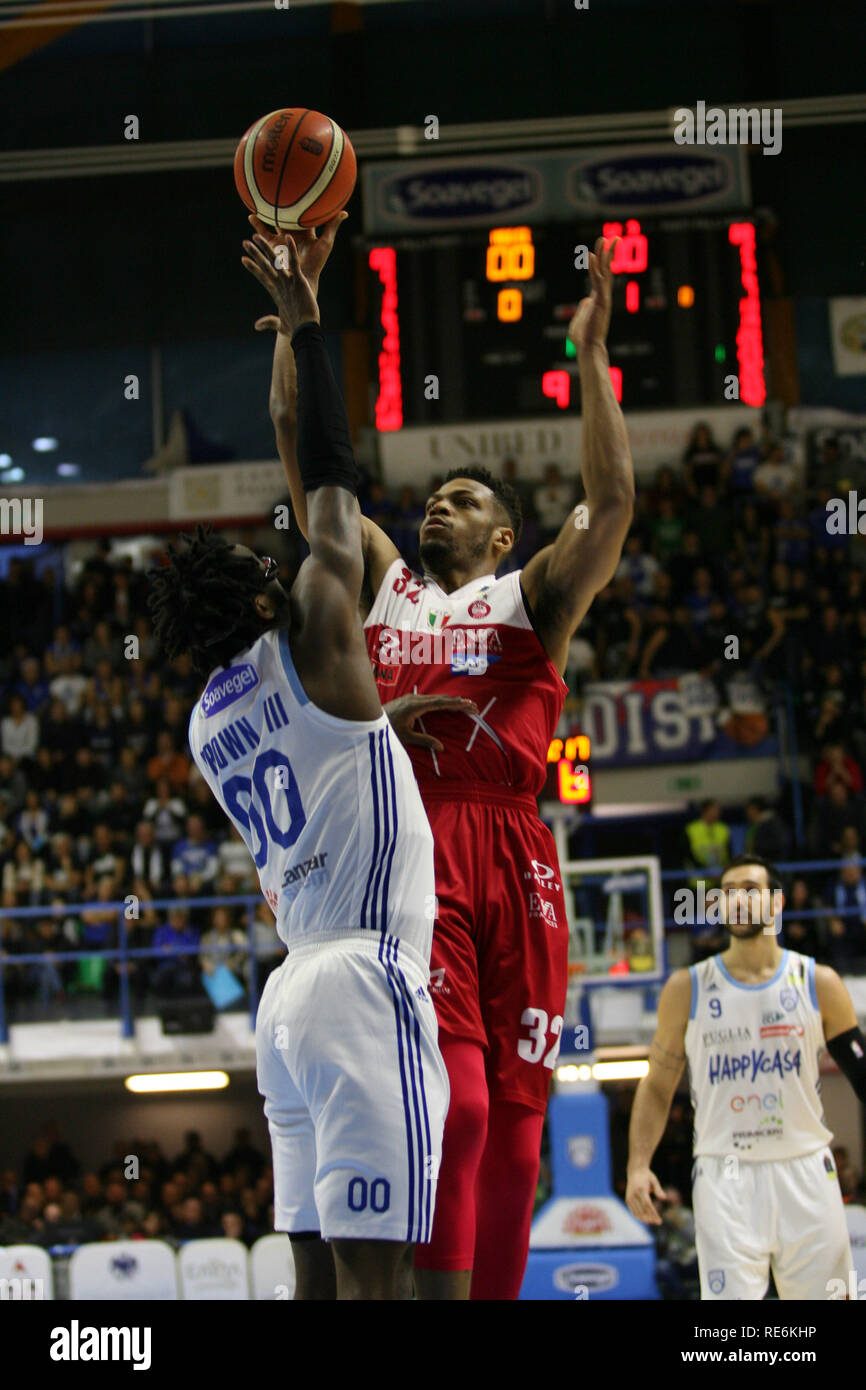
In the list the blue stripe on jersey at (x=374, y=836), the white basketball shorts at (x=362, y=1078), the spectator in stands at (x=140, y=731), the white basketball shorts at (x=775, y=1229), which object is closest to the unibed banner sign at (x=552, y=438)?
the spectator in stands at (x=140, y=731)

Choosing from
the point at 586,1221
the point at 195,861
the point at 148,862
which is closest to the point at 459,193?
the point at 195,861

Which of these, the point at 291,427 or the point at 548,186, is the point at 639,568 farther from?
the point at 291,427

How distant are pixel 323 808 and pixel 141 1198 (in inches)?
396

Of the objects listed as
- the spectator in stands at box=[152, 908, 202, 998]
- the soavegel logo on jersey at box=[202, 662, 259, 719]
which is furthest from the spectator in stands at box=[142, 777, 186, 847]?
the soavegel logo on jersey at box=[202, 662, 259, 719]

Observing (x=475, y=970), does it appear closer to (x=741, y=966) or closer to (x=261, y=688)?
(x=261, y=688)

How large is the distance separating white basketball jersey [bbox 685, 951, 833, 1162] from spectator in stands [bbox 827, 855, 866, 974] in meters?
5.64

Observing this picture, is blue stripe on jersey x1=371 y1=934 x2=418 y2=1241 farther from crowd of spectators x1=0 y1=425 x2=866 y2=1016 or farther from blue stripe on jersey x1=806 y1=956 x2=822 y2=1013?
crowd of spectators x1=0 y1=425 x2=866 y2=1016

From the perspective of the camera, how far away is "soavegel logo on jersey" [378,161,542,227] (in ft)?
49.6

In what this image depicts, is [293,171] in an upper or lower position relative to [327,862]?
upper

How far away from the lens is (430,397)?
14398mm

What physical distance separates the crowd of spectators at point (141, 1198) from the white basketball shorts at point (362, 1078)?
8268 mm

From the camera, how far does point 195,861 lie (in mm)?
13273
